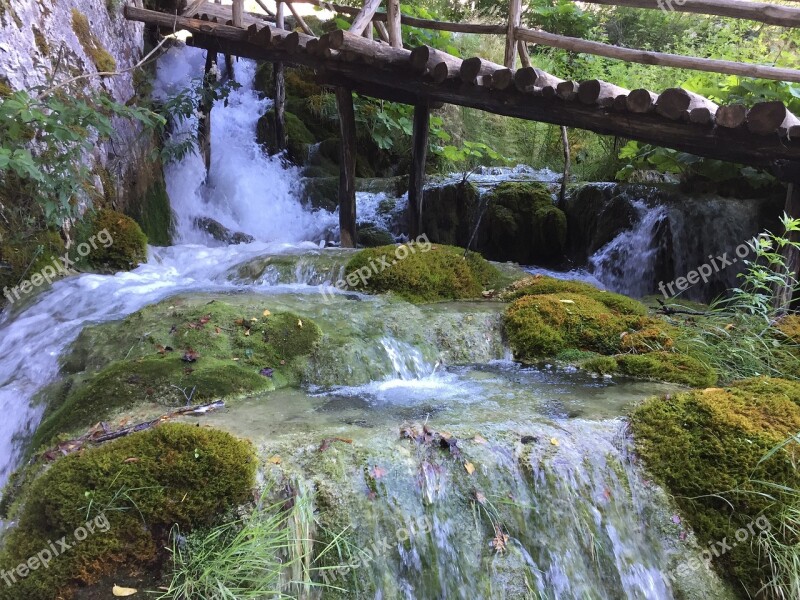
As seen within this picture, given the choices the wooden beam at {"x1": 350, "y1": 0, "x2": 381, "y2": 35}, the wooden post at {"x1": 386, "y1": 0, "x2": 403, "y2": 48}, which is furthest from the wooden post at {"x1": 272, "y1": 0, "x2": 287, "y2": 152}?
the wooden beam at {"x1": 350, "y1": 0, "x2": 381, "y2": 35}

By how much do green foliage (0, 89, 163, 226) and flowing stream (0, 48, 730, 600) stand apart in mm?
1224

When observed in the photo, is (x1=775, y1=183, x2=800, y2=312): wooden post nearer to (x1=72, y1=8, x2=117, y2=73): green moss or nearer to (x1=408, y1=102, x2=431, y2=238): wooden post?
(x1=408, y1=102, x2=431, y2=238): wooden post

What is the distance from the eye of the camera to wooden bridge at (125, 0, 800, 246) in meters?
5.01

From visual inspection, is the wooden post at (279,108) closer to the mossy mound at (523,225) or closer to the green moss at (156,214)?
the green moss at (156,214)

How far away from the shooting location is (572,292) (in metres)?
5.43

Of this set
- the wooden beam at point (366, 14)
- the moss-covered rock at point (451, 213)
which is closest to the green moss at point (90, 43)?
the wooden beam at point (366, 14)

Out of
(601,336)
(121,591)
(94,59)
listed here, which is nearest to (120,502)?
(121,591)

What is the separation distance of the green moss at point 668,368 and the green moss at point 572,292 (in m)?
0.99

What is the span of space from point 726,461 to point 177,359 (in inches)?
132

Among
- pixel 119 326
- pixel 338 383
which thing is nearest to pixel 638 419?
pixel 338 383

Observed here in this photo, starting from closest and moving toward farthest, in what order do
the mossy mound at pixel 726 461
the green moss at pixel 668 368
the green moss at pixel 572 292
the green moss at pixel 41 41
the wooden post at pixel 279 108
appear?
the mossy mound at pixel 726 461, the green moss at pixel 668 368, the green moss at pixel 572 292, the green moss at pixel 41 41, the wooden post at pixel 279 108

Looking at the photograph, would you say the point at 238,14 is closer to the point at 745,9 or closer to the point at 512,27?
the point at 512,27

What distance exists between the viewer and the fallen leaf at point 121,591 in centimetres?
204

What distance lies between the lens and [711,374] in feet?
12.9
